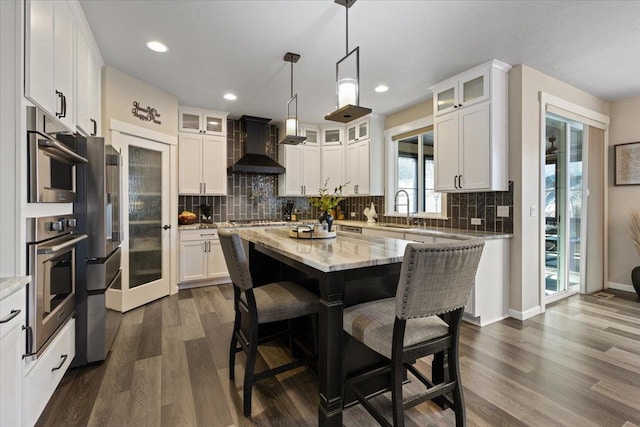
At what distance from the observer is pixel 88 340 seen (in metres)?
2.23

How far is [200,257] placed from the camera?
173 inches

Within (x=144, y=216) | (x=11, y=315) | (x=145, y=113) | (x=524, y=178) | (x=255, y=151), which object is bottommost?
(x=11, y=315)

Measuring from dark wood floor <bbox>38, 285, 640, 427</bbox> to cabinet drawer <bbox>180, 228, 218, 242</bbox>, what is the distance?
1369 mm

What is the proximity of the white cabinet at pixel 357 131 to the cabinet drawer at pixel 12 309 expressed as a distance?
450 centimetres

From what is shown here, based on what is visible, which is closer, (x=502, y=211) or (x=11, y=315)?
(x=11, y=315)

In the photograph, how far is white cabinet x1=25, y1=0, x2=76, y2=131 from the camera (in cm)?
153

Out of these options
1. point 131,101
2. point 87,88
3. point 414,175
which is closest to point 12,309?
point 87,88

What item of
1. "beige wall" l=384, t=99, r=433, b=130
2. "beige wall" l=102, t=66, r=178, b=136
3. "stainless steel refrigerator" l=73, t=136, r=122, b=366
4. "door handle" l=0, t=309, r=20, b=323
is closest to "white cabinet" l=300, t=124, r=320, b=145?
"beige wall" l=384, t=99, r=433, b=130

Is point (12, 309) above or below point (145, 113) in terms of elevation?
below

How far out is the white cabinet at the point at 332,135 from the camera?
552cm

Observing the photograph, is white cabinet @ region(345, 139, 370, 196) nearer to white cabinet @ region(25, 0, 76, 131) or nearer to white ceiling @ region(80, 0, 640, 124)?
white ceiling @ region(80, 0, 640, 124)

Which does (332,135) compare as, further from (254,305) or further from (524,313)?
(254,305)

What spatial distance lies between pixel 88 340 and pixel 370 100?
4.00 meters

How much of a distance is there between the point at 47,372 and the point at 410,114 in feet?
15.4
